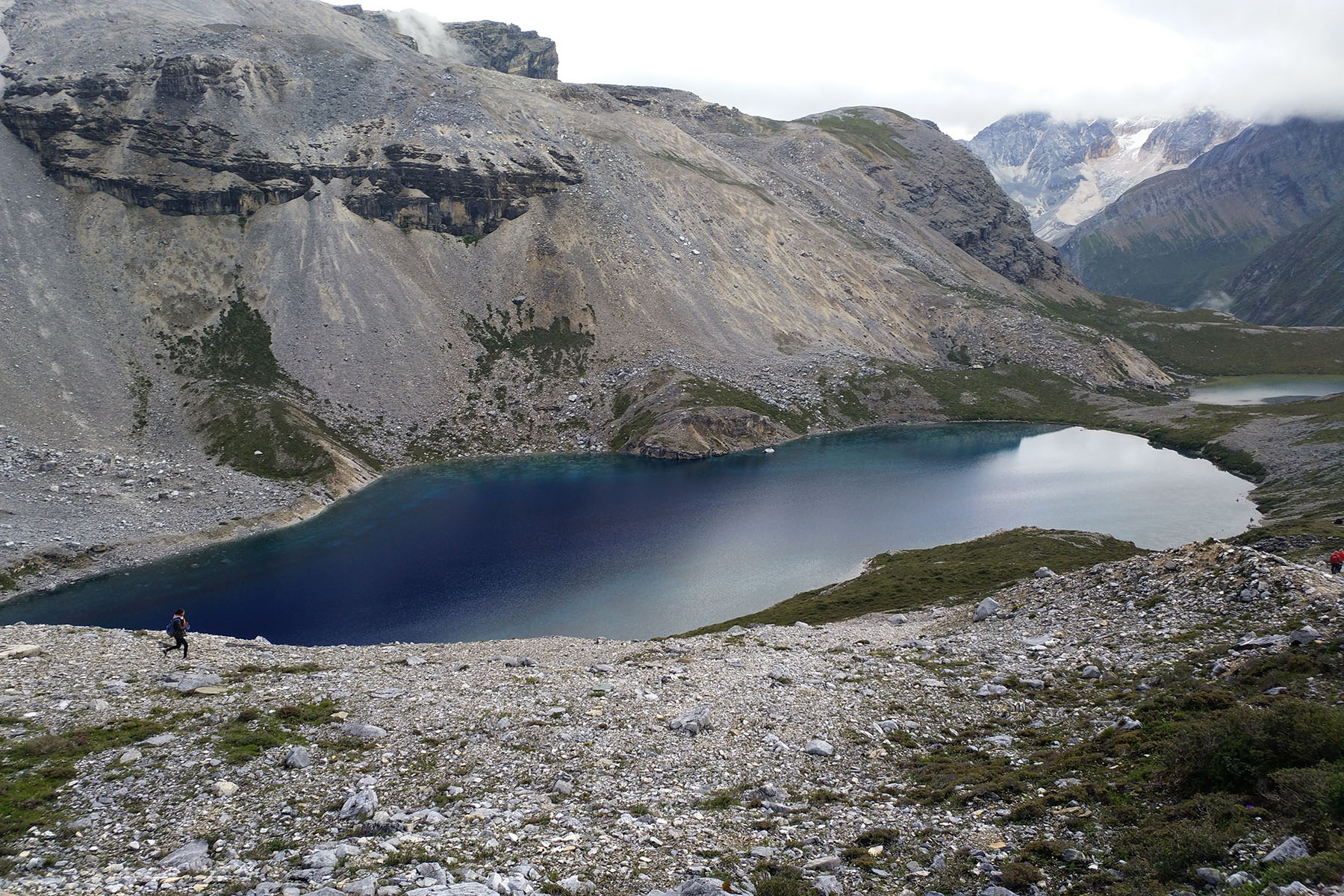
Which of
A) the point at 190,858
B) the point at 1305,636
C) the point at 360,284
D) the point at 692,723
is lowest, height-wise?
the point at 692,723

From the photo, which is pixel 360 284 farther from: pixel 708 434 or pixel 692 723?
pixel 692 723

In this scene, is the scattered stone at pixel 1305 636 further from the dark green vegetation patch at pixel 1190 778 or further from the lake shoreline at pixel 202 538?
the lake shoreline at pixel 202 538

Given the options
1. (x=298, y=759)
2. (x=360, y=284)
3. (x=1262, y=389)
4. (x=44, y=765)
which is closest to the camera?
(x=44, y=765)

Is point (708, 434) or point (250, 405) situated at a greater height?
point (250, 405)

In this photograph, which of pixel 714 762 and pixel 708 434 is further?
pixel 708 434

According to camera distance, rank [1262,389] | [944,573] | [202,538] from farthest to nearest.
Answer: [1262,389], [202,538], [944,573]

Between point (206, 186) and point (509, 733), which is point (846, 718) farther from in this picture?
point (206, 186)

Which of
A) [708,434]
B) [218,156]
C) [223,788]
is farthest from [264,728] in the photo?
[218,156]
